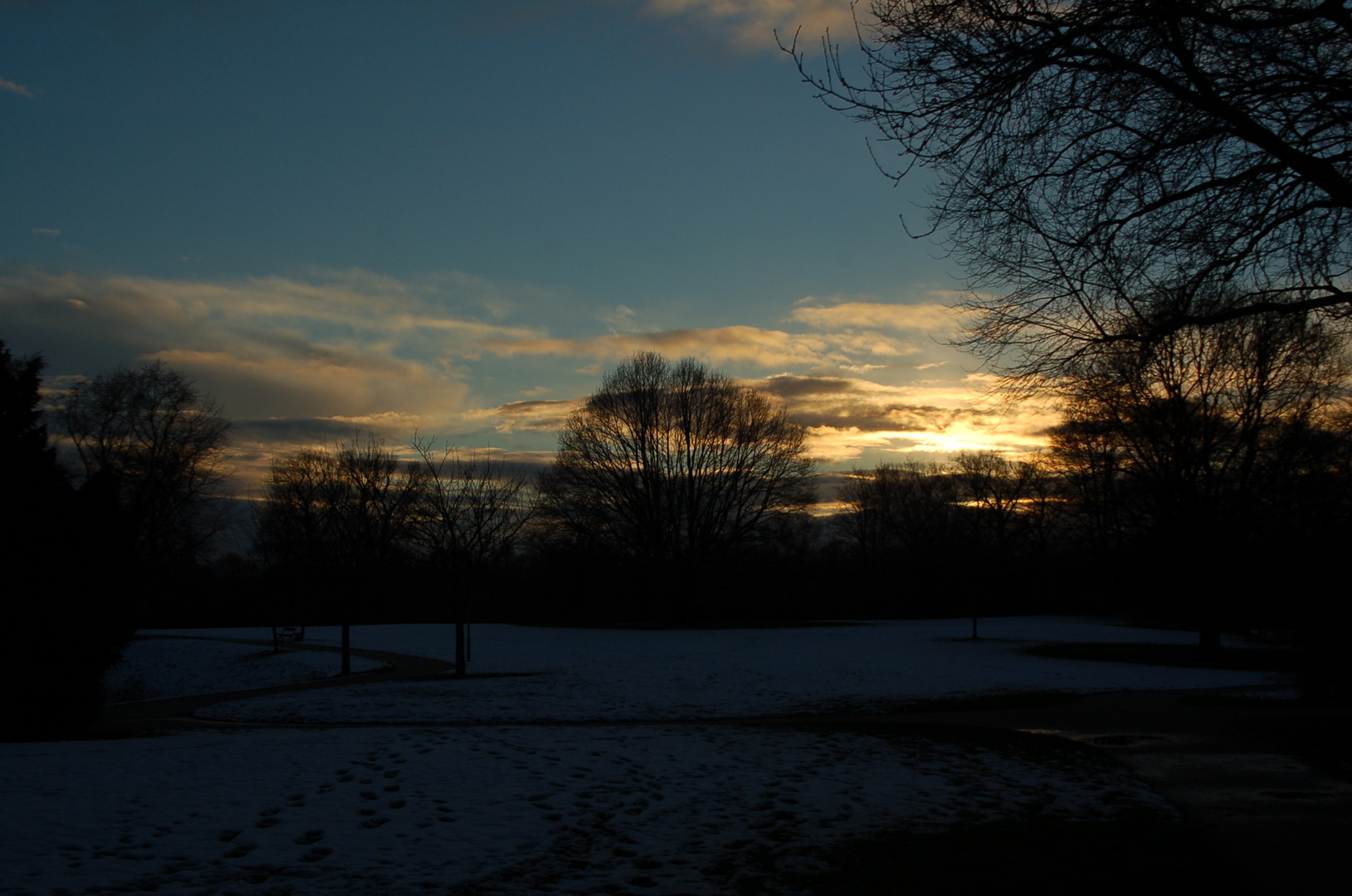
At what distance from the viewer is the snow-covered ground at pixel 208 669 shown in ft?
84.8

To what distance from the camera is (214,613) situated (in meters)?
53.3

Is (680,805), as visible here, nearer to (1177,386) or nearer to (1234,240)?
(1234,240)

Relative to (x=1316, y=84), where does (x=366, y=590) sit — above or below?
below

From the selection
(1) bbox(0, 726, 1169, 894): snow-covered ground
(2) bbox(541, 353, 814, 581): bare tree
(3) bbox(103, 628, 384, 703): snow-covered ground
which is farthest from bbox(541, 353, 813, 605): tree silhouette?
(1) bbox(0, 726, 1169, 894): snow-covered ground

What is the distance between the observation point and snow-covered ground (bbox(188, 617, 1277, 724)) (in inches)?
625

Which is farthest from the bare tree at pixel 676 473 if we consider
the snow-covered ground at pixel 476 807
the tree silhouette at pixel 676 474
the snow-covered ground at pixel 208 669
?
the snow-covered ground at pixel 476 807

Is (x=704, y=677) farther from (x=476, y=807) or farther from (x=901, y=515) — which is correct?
(x=901, y=515)

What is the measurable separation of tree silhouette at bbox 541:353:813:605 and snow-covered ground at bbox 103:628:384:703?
17.1 meters

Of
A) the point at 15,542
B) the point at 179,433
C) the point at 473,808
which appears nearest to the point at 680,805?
the point at 473,808

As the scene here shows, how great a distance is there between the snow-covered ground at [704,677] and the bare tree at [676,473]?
7405 mm

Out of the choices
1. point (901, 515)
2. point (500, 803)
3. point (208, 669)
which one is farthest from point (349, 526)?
point (901, 515)

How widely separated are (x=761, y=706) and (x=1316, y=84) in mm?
13042

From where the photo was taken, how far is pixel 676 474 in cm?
4506

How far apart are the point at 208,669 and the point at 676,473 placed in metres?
23.7
